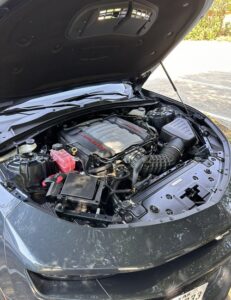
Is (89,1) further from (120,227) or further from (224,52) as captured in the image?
(224,52)

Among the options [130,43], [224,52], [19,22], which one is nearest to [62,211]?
[19,22]

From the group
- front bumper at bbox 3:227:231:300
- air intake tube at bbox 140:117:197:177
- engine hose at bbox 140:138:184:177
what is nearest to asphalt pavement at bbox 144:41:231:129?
air intake tube at bbox 140:117:197:177

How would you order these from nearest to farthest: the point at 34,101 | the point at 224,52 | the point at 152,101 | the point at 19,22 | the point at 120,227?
the point at 120,227
the point at 19,22
the point at 34,101
the point at 152,101
the point at 224,52

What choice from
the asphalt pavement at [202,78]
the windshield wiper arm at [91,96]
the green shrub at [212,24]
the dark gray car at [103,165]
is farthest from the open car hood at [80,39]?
the green shrub at [212,24]

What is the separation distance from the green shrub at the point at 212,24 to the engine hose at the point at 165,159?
38.4 ft

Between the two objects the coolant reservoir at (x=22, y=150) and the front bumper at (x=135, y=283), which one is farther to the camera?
the coolant reservoir at (x=22, y=150)

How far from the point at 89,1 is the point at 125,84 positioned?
3.71 feet

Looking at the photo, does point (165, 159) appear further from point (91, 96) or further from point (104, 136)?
point (91, 96)

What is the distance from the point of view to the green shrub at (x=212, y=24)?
41.6 feet

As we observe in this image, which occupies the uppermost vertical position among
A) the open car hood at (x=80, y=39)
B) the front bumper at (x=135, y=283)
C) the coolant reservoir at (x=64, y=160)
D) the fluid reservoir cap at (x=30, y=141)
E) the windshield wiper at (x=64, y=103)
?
the open car hood at (x=80, y=39)

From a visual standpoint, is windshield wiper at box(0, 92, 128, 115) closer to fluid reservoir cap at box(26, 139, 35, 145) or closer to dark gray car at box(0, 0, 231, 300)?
dark gray car at box(0, 0, 231, 300)

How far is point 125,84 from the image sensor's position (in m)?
2.93

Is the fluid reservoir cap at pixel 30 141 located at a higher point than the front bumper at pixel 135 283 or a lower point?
higher

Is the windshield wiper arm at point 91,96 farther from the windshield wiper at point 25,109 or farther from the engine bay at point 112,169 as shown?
the engine bay at point 112,169
